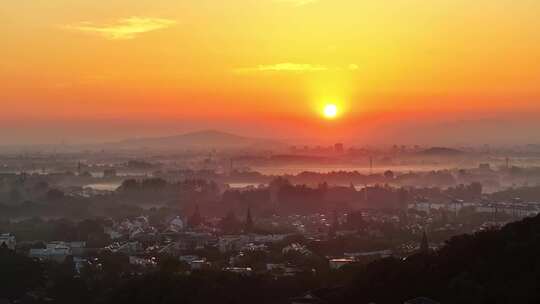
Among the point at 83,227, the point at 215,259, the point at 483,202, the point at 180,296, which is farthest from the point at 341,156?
the point at 180,296

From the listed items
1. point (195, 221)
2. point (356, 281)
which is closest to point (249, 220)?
point (195, 221)

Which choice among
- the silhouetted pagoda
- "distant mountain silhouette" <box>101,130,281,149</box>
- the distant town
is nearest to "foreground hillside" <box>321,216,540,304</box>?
the distant town

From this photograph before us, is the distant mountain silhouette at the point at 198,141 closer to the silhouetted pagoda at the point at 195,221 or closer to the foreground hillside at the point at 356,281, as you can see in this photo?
the silhouetted pagoda at the point at 195,221

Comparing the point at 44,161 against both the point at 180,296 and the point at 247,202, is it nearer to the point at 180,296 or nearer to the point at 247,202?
the point at 247,202

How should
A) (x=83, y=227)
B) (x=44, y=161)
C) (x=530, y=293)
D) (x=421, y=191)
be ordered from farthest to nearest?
(x=44, y=161), (x=421, y=191), (x=83, y=227), (x=530, y=293)

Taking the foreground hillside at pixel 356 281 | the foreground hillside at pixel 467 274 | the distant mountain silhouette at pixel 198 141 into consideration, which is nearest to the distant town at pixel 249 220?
the foreground hillside at pixel 356 281

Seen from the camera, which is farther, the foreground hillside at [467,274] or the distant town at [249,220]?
the distant town at [249,220]

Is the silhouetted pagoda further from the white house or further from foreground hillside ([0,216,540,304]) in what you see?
foreground hillside ([0,216,540,304])

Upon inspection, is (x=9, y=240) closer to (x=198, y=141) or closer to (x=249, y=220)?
(x=249, y=220)
